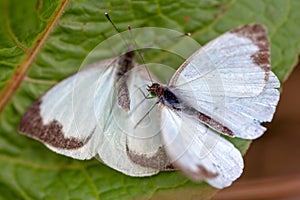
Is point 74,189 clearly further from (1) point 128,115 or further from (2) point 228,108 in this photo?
(2) point 228,108

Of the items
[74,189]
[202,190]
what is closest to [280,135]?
[202,190]

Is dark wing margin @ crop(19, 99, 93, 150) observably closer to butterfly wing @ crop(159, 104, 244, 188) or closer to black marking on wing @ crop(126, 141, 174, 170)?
black marking on wing @ crop(126, 141, 174, 170)

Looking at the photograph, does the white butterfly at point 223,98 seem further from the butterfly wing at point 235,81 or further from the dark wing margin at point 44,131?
the dark wing margin at point 44,131

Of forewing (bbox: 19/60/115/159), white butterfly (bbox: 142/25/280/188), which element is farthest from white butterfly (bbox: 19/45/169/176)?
white butterfly (bbox: 142/25/280/188)

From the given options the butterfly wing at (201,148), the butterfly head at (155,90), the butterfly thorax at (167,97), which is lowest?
the butterfly wing at (201,148)

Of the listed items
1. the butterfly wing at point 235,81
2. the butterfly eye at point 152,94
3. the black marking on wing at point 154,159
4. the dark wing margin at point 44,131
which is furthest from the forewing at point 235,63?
the dark wing margin at point 44,131

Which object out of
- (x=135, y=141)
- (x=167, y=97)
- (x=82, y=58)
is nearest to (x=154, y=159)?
(x=135, y=141)
